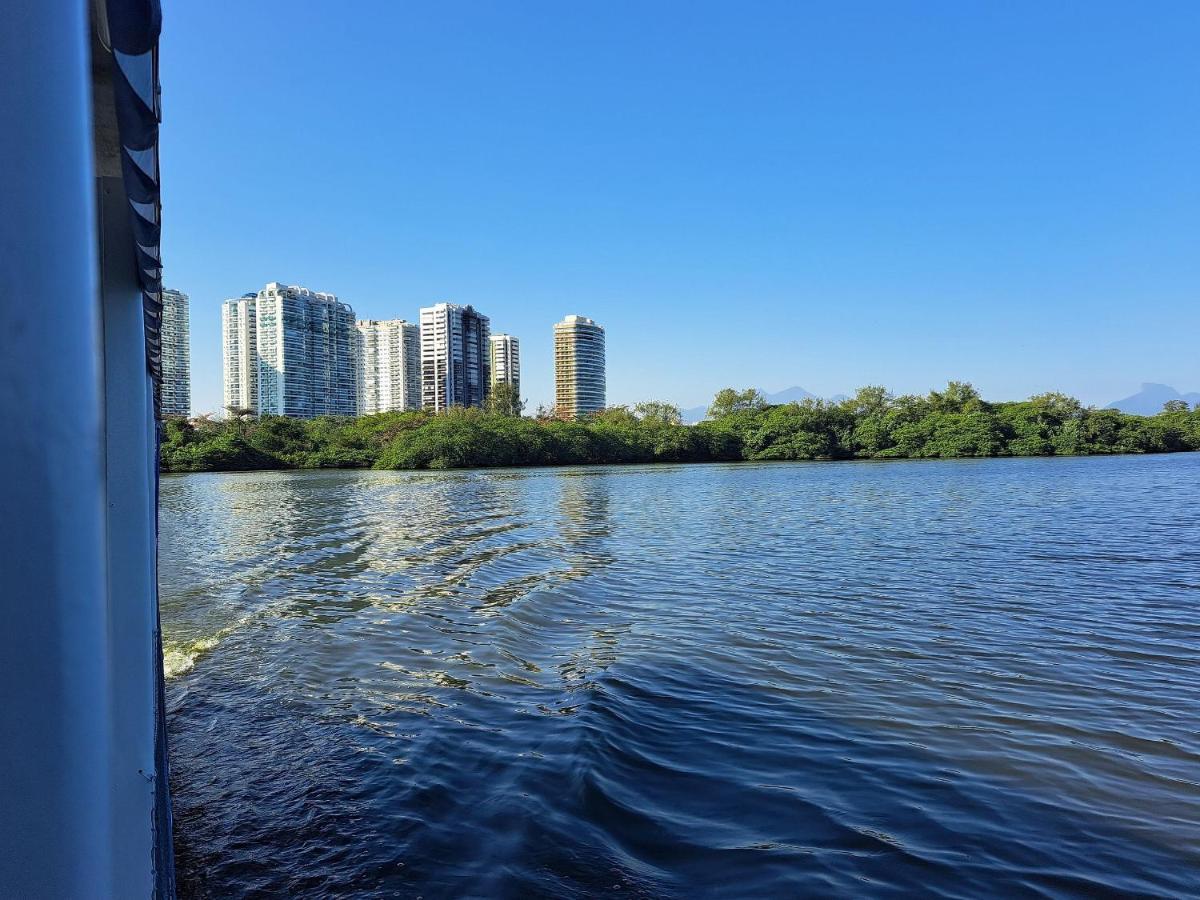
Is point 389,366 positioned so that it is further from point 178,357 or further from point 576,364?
point 178,357

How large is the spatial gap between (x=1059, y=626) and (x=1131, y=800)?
5260 millimetres

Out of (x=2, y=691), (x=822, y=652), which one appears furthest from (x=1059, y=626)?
(x=2, y=691)

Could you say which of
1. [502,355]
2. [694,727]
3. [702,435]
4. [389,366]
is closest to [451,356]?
[389,366]

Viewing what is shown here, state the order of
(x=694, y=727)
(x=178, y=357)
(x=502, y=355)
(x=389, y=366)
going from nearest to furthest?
1. (x=694, y=727)
2. (x=178, y=357)
3. (x=389, y=366)
4. (x=502, y=355)

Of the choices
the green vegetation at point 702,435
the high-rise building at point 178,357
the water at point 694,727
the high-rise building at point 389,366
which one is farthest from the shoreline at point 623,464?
the high-rise building at point 389,366

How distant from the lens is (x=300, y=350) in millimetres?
112125

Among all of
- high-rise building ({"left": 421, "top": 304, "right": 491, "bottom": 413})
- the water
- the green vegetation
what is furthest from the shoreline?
the water

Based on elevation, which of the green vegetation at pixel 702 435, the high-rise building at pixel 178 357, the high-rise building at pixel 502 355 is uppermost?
the high-rise building at pixel 502 355

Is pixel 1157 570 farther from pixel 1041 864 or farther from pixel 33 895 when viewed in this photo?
pixel 33 895

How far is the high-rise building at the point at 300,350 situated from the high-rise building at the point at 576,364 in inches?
2026

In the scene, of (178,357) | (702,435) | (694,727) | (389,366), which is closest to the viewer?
(694,727)

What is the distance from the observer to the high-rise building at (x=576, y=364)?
163m

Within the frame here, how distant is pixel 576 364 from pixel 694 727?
158112mm

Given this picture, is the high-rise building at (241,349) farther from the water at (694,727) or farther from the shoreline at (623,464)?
the water at (694,727)
